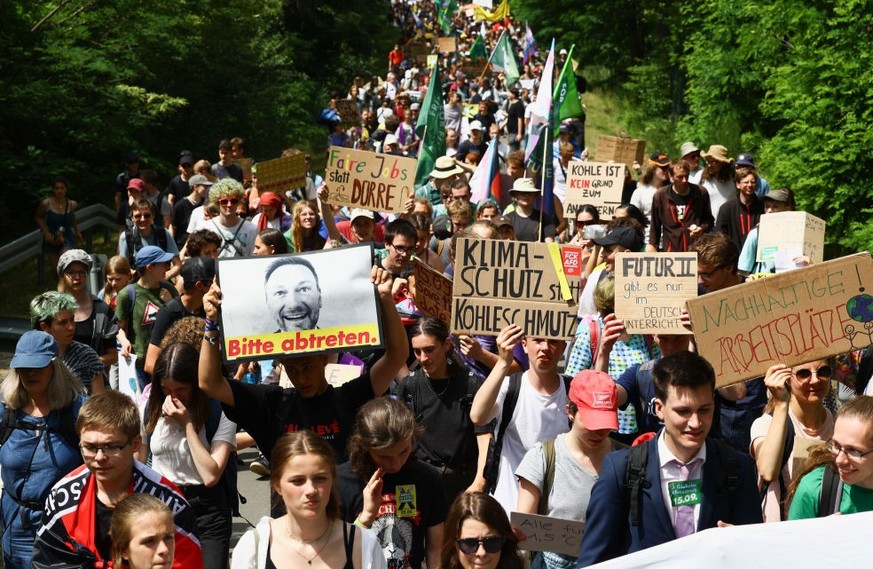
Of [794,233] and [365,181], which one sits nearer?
[794,233]

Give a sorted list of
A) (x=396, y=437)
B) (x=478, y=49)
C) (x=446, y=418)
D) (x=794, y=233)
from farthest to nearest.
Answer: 1. (x=478, y=49)
2. (x=794, y=233)
3. (x=446, y=418)
4. (x=396, y=437)

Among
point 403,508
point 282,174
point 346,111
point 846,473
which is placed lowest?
point 403,508

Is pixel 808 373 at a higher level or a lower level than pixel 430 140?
lower

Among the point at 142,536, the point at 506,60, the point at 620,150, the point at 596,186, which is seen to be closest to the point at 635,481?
the point at 142,536

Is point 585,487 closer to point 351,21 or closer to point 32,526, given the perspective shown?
point 32,526

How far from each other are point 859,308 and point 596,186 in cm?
795

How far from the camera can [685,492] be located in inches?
177

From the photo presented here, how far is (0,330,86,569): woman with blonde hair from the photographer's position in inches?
233

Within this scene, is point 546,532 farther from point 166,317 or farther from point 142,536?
point 166,317

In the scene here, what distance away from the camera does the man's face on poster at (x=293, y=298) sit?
239 inches

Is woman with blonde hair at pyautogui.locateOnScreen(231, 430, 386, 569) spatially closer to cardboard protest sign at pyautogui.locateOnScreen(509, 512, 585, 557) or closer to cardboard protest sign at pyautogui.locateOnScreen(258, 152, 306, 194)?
cardboard protest sign at pyautogui.locateOnScreen(509, 512, 585, 557)

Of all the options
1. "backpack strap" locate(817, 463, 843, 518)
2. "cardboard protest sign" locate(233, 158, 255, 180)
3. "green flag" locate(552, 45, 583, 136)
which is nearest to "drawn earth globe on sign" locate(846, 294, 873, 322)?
"backpack strap" locate(817, 463, 843, 518)

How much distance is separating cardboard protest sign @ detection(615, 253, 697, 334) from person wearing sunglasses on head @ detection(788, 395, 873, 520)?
2.21 m

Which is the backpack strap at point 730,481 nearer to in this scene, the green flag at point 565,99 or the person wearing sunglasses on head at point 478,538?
the person wearing sunglasses on head at point 478,538
